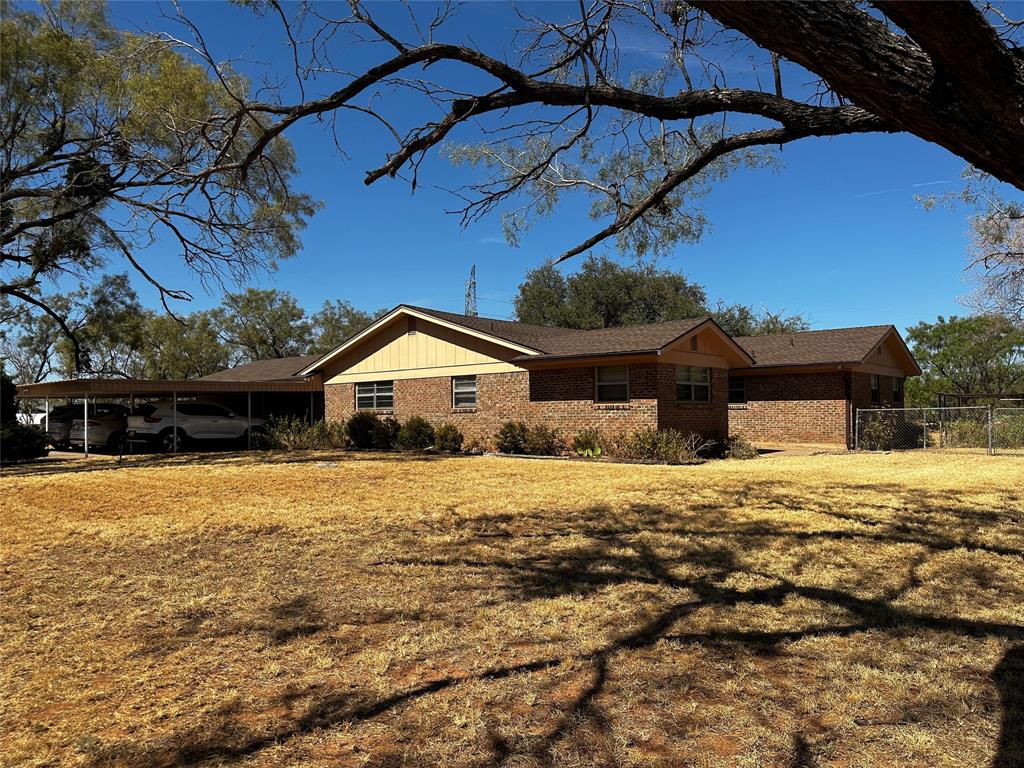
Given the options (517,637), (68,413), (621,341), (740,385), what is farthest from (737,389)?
(68,413)

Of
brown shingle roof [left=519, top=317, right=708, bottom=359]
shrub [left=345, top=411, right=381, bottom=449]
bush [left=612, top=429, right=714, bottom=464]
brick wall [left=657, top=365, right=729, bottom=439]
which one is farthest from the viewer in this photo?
shrub [left=345, top=411, right=381, bottom=449]

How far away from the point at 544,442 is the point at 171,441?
43.8 feet

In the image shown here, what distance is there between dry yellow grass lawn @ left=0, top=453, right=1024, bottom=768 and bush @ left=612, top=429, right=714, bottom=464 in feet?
25.1

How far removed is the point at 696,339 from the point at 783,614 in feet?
51.0

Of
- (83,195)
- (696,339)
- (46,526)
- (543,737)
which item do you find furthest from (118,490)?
(696,339)

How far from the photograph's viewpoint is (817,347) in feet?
77.5

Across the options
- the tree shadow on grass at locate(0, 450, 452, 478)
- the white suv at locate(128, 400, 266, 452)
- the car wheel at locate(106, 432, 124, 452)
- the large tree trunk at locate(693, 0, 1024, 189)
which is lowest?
the tree shadow on grass at locate(0, 450, 452, 478)

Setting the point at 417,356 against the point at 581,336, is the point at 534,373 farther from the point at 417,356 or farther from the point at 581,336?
the point at 417,356

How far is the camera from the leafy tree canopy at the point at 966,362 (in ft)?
111

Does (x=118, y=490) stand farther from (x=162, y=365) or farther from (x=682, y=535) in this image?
(x=162, y=365)

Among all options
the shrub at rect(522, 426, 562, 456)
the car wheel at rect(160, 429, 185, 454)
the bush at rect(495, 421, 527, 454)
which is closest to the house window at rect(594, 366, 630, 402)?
the shrub at rect(522, 426, 562, 456)

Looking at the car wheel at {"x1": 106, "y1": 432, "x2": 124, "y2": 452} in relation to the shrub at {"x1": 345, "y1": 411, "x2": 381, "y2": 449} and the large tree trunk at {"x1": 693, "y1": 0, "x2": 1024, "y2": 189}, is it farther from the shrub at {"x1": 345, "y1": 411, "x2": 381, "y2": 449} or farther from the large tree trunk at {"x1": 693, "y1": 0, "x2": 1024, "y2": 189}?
the large tree trunk at {"x1": 693, "y1": 0, "x2": 1024, "y2": 189}

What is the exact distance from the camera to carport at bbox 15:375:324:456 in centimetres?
2005

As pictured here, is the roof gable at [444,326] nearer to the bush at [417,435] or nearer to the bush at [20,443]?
the bush at [417,435]
